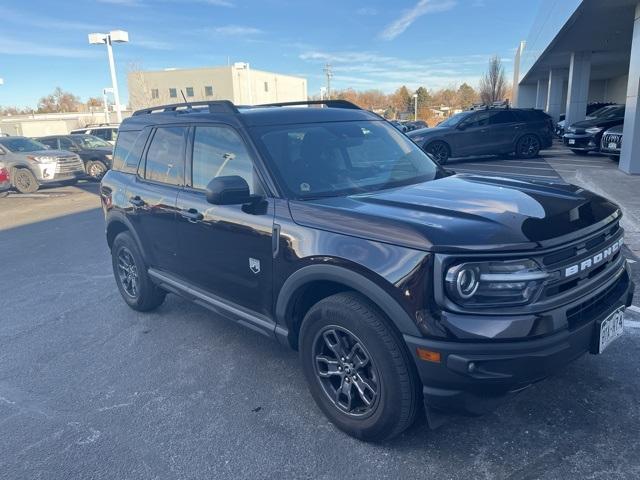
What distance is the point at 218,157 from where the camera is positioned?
3721 millimetres

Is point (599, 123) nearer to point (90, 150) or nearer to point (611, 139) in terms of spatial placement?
point (611, 139)

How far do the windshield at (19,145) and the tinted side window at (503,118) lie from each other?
14996 mm

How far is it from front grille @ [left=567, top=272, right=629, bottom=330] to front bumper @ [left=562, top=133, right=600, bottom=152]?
605 inches

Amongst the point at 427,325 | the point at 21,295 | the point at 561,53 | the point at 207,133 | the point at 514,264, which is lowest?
the point at 21,295

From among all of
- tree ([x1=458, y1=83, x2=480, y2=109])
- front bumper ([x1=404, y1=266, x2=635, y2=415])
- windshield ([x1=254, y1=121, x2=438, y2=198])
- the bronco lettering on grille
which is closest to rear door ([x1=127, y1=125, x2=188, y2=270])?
windshield ([x1=254, y1=121, x2=438, y2=198])

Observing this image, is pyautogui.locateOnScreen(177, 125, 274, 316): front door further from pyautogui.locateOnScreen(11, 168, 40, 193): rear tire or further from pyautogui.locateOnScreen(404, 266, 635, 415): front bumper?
pyautogui.locateOnScreen(11, 168, 40, 193): rear tire

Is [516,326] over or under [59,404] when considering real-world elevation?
over

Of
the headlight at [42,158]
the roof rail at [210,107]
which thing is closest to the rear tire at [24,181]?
the headlight at [42,158]

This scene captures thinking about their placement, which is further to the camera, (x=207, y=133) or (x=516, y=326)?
(x=207, y=133)

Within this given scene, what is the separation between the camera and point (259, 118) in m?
3.62

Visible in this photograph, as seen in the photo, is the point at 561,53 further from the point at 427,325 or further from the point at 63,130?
the point at 63,130

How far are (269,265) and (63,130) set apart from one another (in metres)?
55.7

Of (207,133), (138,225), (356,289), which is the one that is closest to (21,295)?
(138,225)

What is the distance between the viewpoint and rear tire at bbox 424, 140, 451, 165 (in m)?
16.3
